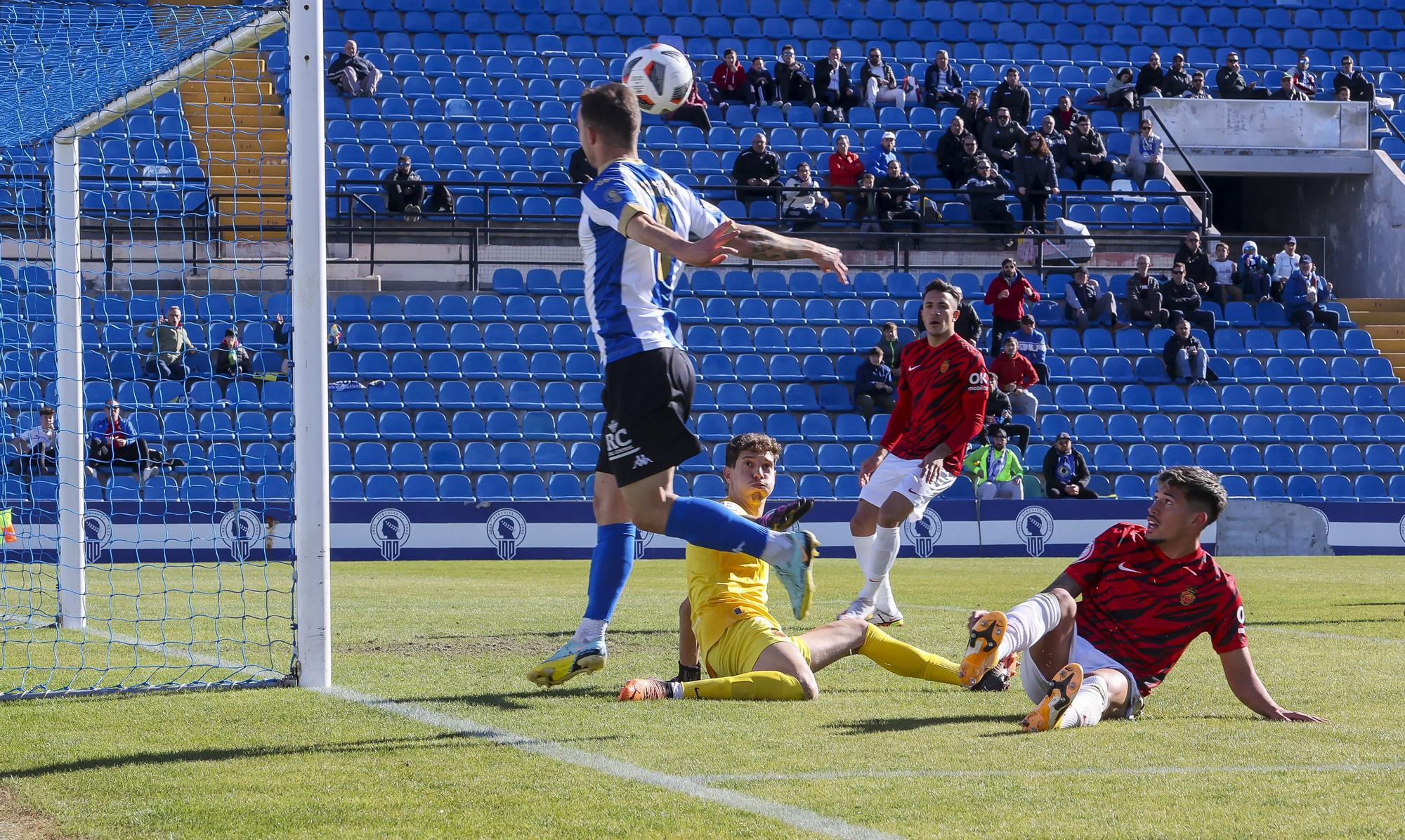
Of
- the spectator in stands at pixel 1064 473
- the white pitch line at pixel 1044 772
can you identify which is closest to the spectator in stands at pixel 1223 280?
the spectator in stands at pixel 1064 473

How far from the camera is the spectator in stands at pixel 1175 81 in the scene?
26953 millimetres

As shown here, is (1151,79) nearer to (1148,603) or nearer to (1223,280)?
(1223,280)

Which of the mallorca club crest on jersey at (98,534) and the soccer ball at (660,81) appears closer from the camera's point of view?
the soccer ball at (660,81)

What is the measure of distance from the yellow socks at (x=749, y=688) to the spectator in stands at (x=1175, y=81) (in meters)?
23.7

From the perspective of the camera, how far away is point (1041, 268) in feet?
A: 76.5

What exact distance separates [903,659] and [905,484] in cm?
278

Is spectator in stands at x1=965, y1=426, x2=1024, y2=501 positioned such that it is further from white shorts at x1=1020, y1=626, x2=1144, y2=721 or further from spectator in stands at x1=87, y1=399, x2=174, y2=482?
white shorts at x1=1020, y1=626, x2=1144, y2=721

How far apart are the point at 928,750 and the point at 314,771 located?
1926mm

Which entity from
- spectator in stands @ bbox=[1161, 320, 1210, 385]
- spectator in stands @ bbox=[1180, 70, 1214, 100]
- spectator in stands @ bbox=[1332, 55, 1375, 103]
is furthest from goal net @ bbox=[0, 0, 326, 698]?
spectator in stands @ bbox=[1332, 55, 1375, 103]

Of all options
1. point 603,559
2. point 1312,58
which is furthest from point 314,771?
point 1312,58

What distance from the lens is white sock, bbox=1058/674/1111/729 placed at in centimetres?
521

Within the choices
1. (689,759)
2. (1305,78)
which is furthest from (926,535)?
(1305,78)

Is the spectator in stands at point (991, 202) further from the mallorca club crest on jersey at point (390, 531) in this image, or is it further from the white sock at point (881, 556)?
the white sock at point (881, 556)

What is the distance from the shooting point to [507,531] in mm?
17781
